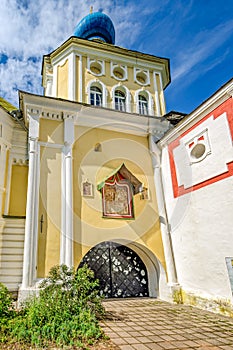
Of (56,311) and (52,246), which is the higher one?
(52,246)

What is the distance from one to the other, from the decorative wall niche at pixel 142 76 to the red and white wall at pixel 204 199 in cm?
432

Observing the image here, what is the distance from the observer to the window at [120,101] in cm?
1125

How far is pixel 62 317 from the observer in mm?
4836

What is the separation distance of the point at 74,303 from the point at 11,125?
6380 millimetres

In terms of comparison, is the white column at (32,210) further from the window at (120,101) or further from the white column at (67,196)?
the window at (120,101)

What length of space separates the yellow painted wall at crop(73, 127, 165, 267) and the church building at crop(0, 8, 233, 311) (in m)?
0.03

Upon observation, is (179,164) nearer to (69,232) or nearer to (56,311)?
(69,232)

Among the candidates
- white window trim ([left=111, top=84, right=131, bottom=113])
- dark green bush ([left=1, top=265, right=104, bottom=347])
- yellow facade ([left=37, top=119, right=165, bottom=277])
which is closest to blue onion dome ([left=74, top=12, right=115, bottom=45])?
white window trim ([left=111, top=84, right=131, bottom=113])

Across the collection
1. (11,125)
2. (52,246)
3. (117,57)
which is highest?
(117,57)

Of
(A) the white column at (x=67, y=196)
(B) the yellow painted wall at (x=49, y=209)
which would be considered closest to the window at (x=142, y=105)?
(A) the white column at (x=67, y=196)

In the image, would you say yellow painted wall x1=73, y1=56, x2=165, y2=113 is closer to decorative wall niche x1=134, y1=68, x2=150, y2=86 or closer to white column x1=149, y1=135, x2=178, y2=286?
decorative wall niche x1=134, y1=68, x2=150, y2=86

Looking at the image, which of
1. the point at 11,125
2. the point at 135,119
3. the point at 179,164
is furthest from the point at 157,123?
the point at 11,125

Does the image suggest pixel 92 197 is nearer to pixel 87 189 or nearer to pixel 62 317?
pixel 87 189

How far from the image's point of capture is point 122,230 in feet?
27.6
